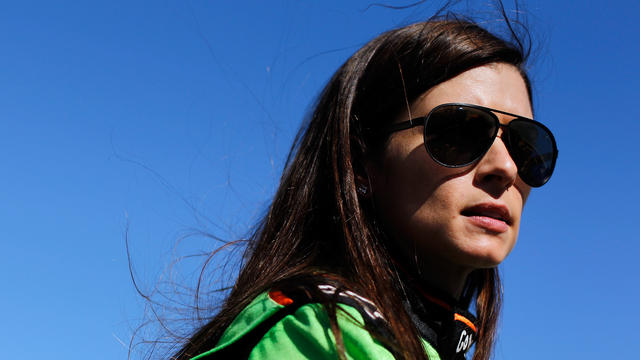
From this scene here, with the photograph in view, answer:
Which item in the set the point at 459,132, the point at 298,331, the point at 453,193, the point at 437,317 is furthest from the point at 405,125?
the point at 298,331

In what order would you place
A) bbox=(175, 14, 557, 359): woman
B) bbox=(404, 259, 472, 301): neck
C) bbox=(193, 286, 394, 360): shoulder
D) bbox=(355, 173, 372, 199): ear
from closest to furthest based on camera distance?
1. bbox=(193, 286, 394, 360): shoulder
2. bbox=(175, 14, 557, 359): woman
3. bbox=(404, 259, 472, 301): neck
4. bbox=(355, 173, 372, 199): ear

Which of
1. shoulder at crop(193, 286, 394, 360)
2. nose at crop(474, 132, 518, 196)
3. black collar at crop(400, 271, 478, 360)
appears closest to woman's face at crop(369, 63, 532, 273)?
nose at crop(474, 132, 518, 196)

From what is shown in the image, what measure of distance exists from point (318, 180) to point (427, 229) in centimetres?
49

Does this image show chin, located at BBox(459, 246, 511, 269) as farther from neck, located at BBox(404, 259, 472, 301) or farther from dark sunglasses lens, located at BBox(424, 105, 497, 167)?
dark sunglasses lens, located at BBox(424, 105, 497, 167)

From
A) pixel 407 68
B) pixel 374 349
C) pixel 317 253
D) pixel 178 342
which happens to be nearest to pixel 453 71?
pixel 407 68

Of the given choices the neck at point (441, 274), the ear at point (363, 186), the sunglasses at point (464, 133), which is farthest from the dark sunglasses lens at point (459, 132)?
the neck at point (441, 274)

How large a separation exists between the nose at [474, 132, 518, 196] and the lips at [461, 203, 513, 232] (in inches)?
2.3

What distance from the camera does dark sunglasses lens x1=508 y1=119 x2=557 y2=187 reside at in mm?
2537

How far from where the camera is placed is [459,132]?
2434 millimetres

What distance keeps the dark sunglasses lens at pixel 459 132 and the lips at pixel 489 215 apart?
175mm

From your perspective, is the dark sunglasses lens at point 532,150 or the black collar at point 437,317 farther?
the dark sunglasses lens at point 532,150

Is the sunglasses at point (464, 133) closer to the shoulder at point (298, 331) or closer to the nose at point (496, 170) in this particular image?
the nose at point (496, 170)

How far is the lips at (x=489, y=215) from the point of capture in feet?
7.72

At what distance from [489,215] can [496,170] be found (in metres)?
0.17
